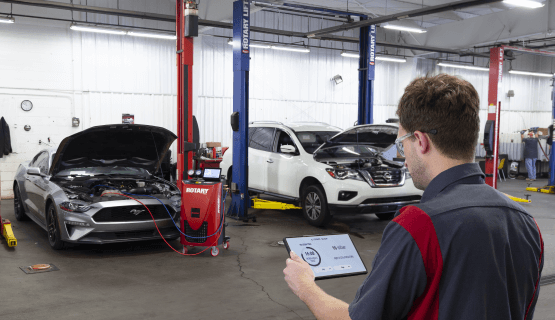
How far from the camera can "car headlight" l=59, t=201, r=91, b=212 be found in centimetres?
552

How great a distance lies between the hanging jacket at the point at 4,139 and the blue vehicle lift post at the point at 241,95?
19.8ft

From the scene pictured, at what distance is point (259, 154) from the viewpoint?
8.90m

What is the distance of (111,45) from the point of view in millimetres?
12469

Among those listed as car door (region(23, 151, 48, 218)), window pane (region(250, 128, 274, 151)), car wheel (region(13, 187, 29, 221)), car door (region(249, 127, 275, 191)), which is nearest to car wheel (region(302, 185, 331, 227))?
car door (region(249, 127, 275, 191))

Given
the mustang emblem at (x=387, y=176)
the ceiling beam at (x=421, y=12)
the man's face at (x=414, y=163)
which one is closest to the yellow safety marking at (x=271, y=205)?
the mustang emblem at (x=387, y=176)

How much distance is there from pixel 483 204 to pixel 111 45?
42.0ft

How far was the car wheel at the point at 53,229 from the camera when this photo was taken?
→ 5750 mm

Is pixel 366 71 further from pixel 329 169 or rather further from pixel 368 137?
pixel 329 169

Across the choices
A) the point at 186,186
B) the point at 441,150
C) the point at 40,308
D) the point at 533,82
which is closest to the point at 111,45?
the point at 186,186

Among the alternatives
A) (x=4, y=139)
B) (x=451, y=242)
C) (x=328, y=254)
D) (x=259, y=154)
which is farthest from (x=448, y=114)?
(x=4, y=139)

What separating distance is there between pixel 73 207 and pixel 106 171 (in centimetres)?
112

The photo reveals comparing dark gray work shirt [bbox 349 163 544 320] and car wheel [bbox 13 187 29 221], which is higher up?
dark gray work shirt [bbox 349 163 544 320]

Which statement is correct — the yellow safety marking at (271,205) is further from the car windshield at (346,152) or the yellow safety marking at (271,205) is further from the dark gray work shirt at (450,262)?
the dark gray work shirt at (450,262)

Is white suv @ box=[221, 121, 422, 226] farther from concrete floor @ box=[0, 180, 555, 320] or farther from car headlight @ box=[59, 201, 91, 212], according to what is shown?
car headlight @ box=[59, 201, 91, 212]
